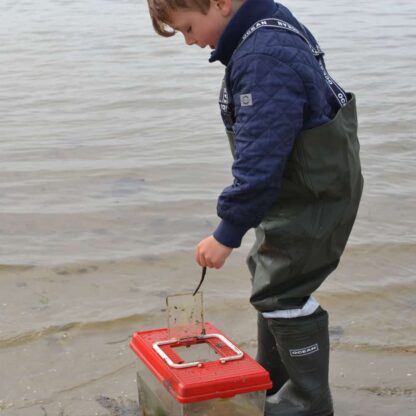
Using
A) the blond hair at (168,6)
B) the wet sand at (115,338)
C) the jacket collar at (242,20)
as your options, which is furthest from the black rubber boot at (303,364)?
the blond hair at (168,6)

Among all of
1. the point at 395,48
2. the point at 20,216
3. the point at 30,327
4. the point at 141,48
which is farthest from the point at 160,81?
the point at 30,327

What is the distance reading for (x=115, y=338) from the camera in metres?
3.76

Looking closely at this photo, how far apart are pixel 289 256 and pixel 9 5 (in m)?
12.6

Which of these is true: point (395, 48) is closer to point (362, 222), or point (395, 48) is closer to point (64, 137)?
point (64, 137)

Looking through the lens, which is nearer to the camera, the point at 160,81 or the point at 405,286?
the point at 405,286

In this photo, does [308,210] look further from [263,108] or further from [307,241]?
[263,108]

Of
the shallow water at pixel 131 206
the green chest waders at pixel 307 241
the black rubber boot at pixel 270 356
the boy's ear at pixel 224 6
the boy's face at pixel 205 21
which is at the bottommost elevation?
the shallow water at pixel 131 206

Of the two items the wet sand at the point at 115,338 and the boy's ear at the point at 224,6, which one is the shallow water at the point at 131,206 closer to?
the wet sand at the point at 115,338

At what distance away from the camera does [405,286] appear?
430cm

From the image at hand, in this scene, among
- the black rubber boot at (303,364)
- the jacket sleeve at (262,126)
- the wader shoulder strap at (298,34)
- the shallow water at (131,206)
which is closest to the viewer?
the jacket sleeve at (262,126)

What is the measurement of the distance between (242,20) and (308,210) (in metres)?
0.57

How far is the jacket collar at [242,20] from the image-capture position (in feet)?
8.81

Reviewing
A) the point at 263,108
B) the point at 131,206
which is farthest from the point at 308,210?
the point at 131,206

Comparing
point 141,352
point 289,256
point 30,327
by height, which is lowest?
point 30,327
